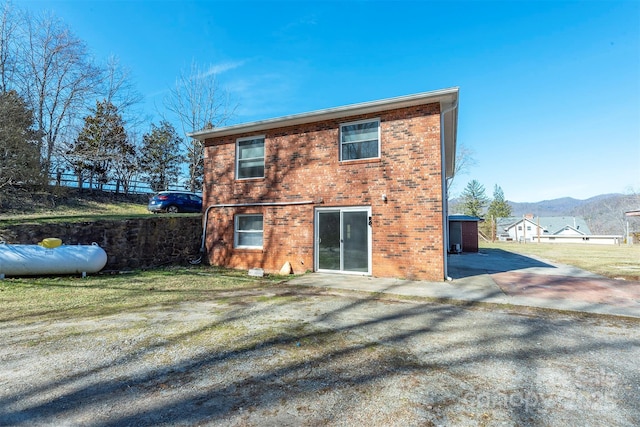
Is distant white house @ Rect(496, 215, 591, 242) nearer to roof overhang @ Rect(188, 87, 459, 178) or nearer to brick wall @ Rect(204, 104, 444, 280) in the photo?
roof overhang @ Rect(188, 87, 459, 178)

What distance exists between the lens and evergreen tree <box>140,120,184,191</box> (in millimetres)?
26234

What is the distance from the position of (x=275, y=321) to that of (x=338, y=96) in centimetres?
1437

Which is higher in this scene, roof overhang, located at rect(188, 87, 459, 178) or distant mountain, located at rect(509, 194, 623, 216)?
distant mountain, located at rect(509, 194, 623, 216)

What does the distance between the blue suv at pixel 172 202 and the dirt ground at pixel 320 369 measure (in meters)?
11.2

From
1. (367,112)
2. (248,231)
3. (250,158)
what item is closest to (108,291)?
(248,231)

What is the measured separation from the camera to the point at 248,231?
418 inches

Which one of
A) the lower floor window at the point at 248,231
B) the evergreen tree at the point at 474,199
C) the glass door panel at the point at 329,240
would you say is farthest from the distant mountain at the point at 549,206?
the lower floor window at the point at 248,231

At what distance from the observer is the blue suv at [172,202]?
49.4ft

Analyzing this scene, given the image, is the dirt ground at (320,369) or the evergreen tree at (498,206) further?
the evergreen tree at (498,206)

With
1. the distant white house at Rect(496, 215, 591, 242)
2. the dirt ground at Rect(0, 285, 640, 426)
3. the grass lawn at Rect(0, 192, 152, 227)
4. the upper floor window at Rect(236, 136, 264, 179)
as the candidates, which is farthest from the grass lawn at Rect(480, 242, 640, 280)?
the distant white house at Rect(496, 215, 591, 242)

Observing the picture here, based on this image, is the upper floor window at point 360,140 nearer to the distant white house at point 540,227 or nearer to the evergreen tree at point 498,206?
the evergreen tree at point 498,206

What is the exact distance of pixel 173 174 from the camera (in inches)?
1077

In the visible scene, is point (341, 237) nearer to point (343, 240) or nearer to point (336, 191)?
point (343, 240)

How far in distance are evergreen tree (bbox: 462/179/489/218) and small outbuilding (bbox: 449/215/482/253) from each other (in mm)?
37433
